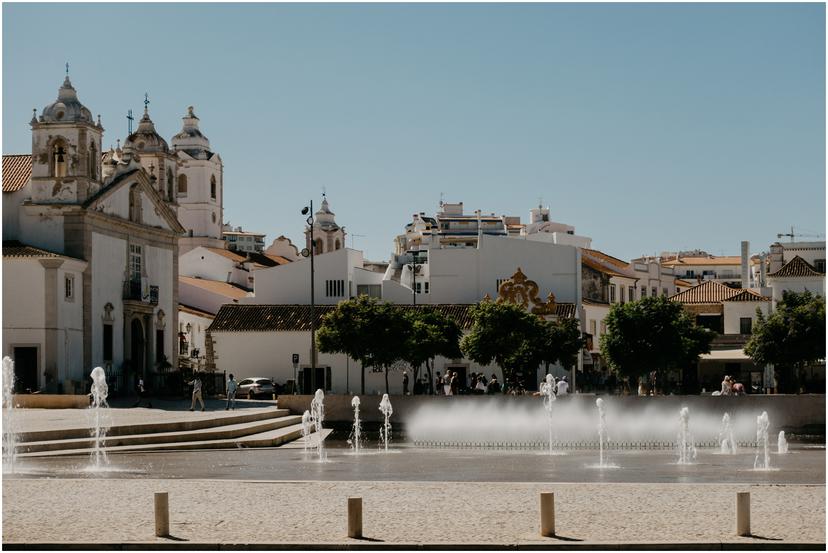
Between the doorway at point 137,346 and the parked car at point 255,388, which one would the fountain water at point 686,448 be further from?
the doorway at point 137,346

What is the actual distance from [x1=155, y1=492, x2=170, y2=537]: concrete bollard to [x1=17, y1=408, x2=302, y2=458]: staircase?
38.4 feet

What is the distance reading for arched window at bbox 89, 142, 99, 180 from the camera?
1829 inches

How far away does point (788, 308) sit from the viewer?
174 feet

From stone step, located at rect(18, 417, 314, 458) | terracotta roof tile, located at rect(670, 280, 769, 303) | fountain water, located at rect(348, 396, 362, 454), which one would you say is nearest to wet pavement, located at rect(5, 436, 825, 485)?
stone step, located at rect(18, 417, 314, 458)

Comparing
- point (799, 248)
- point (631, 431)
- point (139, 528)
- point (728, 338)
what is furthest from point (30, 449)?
point (799, 248)

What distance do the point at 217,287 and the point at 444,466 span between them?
184 ft

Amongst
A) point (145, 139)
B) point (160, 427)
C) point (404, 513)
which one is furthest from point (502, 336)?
point (404, 513)

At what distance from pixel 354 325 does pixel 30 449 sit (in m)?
23.1

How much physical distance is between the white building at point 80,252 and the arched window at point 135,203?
4 cm

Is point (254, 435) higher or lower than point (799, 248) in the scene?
lower

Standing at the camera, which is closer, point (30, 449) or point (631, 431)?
point (30, 449)

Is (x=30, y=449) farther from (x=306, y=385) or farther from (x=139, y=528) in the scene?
(x=306, y=385)

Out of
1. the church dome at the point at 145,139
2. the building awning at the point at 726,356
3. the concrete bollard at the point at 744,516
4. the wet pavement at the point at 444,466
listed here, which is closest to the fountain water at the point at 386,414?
the wet pavement at the point at 444,466

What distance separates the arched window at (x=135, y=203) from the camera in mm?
49875
